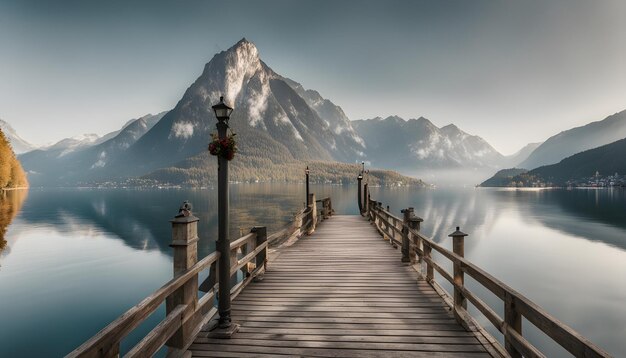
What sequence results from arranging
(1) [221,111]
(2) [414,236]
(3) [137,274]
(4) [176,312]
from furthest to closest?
(3) [137,274] < (2) [414,236] < (1) [221,111] < (4) [176,312]

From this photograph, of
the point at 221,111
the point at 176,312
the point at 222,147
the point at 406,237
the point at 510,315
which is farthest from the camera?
the point at 406,237

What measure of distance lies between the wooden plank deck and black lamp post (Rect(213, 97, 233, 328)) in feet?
1.49

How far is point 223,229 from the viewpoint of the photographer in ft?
18.1

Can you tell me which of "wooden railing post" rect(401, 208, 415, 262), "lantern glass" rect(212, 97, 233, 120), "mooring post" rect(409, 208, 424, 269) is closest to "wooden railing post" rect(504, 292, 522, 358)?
"mooring post" rect(409, 208, 424, 269)

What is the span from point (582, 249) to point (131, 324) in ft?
163

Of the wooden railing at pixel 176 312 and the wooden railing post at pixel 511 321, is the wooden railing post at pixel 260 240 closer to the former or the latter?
the wooden railing at pixel 176 312

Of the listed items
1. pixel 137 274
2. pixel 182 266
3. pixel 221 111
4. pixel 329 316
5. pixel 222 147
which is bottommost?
pixel 137 274

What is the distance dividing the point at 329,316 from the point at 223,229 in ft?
8.30

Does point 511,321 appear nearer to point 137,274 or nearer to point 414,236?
point 414,236

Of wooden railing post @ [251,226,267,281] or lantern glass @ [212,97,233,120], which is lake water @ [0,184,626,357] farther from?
lantern glass @ [212,97,233,120]

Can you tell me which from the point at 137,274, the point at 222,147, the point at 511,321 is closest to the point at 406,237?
the point at 511,321

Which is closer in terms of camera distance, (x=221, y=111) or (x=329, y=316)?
(x=221, y=111)

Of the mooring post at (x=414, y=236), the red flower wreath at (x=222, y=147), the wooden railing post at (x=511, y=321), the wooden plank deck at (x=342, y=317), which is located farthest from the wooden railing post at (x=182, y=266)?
the mooring post at (x=414, y=236)

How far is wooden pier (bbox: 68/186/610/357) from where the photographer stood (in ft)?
12.8
